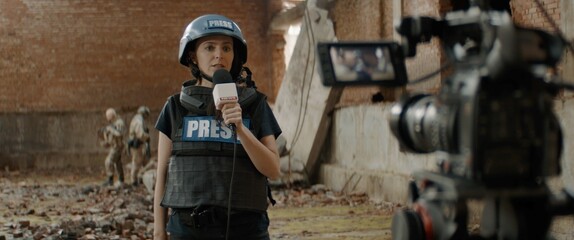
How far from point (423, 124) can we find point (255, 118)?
3.16ft

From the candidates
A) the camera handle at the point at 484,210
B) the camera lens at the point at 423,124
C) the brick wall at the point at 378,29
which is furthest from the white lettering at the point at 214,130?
the brick wall at the point at 378,29

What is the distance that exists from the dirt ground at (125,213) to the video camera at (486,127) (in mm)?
4452

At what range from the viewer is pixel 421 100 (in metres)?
1.58

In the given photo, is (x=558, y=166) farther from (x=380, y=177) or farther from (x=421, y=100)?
(x=380, y=177)

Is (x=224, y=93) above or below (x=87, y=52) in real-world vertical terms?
below

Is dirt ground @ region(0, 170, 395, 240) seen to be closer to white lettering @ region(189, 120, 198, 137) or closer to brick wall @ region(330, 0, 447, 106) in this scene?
brick wall @ region(330, 0, 447, 106)

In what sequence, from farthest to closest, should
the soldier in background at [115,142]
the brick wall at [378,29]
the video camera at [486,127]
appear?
the soldier in background at [115,142] < the brick wall at [378,29] < the video camera at [486,127]

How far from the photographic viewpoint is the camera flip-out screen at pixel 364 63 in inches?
59.3

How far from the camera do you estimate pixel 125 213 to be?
7391 millimetres

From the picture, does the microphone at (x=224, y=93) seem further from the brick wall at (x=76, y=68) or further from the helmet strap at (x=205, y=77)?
the brick wall at (x=76, y=68)

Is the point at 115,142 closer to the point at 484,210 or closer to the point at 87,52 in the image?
the point at 87,52

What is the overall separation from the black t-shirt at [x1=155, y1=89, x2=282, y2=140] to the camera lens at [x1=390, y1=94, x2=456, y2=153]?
0.79m

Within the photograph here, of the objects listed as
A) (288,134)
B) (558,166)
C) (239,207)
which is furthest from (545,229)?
(288,134)

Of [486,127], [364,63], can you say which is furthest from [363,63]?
[486,127]
